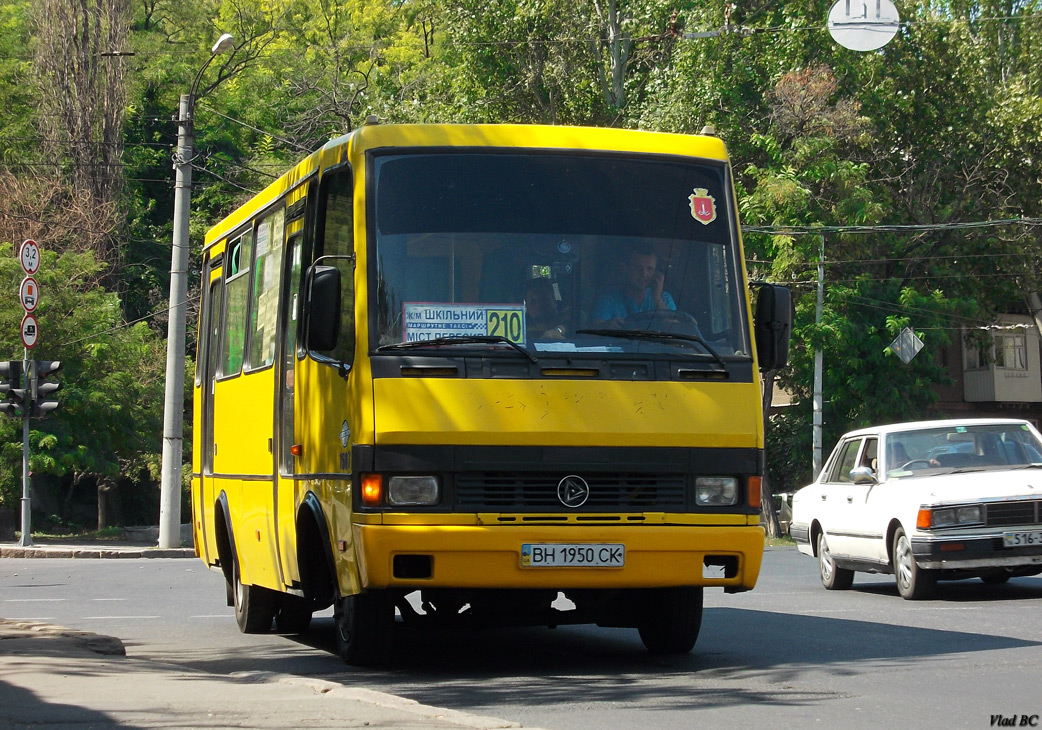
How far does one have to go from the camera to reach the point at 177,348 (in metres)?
27.1

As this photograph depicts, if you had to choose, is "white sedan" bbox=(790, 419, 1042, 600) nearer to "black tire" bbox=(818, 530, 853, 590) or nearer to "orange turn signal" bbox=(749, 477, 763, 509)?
"black tire" bbox=(818, 530, 853, 590)

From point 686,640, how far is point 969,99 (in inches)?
1424

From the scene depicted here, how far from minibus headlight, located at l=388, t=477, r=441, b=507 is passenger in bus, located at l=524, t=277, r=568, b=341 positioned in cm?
98

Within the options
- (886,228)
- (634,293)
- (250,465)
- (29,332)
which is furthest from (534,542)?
(886,228)

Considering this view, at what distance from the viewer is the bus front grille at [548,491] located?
828cm

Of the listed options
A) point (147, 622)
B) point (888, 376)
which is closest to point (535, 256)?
point (147, 622)

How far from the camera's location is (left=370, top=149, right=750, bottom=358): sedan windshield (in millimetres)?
8453

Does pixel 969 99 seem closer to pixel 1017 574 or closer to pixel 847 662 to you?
pixel 1017 574

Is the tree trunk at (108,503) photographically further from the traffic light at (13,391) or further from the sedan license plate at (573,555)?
the sedan license plate at (573,555)

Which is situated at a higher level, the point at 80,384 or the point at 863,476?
the point at 80,384

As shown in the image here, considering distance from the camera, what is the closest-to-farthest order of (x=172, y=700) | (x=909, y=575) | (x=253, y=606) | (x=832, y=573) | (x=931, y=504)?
(x=172, y=700) < (x=253, y=606) < (x=931, y=504) < (x=909, y=575) < (x=832, y=573)

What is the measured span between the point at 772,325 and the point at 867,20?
14.8 meters

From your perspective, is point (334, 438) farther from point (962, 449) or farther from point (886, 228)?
point (886, 228)

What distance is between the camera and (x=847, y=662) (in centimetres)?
920
